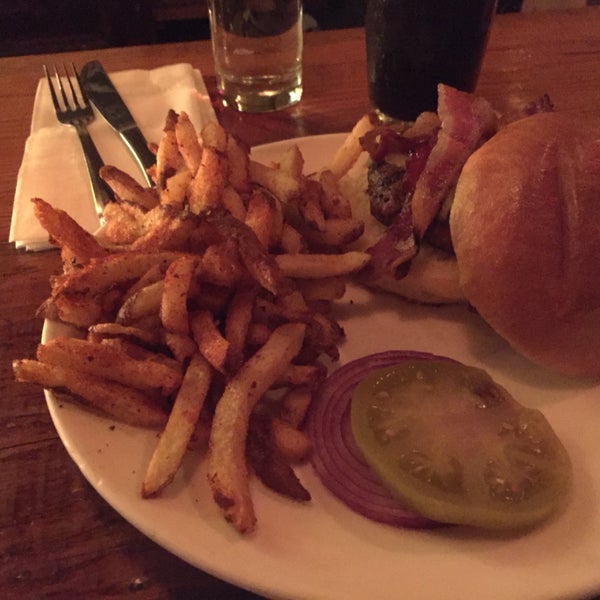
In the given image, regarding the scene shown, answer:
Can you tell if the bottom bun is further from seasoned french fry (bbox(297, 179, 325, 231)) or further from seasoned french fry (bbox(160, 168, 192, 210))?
seasoned french fry (bbox(160, 168, 192, 210))

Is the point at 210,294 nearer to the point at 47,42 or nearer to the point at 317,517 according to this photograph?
the point at 317,517

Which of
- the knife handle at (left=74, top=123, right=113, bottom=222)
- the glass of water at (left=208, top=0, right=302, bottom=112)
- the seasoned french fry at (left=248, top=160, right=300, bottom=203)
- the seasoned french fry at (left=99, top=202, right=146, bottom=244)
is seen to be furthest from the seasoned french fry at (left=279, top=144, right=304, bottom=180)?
the glass of water at (left=208, top=0, right=302, bottom=112)

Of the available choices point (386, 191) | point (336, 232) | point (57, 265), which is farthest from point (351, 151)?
point (57, 265)

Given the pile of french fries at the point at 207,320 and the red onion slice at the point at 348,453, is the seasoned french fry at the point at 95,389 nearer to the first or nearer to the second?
the pile of french fries at the point at 207,320

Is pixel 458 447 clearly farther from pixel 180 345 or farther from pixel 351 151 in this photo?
pixel 351 151

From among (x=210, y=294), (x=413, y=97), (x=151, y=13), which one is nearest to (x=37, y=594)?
(x=210, y=294)

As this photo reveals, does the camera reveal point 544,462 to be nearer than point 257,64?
Yes

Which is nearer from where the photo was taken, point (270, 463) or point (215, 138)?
point (270, 463)

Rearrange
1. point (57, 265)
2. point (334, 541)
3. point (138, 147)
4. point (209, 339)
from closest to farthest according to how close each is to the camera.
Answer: point (334, 541), point (209, 339), point (57, 265), point (138, 147)
